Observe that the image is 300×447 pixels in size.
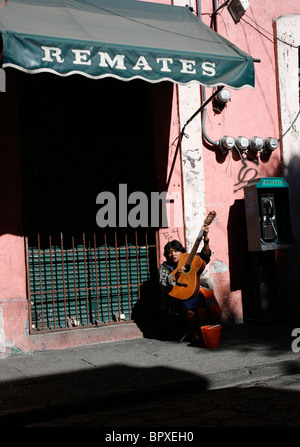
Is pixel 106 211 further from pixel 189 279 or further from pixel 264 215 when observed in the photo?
pixel 264 215

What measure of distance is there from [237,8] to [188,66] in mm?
2673

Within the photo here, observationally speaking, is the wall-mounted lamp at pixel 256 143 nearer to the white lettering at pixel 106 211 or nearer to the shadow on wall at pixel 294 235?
the shadow on wall at pixel 294 235

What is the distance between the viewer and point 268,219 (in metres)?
8.21

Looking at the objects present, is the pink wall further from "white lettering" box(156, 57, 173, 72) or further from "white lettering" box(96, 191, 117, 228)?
"white lettering" box(156, 57, 173, 72)

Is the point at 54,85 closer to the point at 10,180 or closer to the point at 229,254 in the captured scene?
the point at 10,180

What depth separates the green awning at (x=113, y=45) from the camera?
558 centimetres

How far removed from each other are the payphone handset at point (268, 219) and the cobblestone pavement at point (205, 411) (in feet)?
11.0

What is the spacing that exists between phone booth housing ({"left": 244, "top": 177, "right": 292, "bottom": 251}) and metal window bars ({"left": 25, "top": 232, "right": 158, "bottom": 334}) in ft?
5.06

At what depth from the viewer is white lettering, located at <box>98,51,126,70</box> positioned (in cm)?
582

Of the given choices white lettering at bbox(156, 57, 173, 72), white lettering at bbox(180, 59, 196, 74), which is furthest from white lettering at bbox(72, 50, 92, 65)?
white lettering at bbox(180, 59, 196, 74)

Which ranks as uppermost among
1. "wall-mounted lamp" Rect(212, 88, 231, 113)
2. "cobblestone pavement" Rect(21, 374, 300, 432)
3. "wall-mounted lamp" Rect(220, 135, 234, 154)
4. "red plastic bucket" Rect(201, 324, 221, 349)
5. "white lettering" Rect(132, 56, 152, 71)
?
"wall-mounted lamp" Rect(212, 88, 231, 113)

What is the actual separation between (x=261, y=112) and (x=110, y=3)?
314 cm
